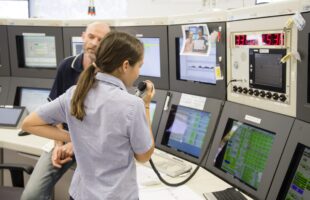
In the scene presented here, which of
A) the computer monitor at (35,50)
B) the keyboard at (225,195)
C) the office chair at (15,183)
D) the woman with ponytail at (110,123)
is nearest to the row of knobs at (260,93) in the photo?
the keyboard at (225,195)

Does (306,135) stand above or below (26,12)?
below

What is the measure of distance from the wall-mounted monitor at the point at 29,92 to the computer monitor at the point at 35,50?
0.15 ft

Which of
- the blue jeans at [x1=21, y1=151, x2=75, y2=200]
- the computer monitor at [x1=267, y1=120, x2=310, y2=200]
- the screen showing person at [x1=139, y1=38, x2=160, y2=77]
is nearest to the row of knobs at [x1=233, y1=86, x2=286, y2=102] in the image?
the computer monitor at [x1=267, y1=120, x2=310, y2=200]

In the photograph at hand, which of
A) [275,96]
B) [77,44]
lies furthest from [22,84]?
[275,96]

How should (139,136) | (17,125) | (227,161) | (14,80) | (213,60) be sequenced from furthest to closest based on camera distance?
(14,80) < (17,125) < (213,60) < (227,161) < (139,136)

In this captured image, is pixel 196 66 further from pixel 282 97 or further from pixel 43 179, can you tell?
pixel 43 179

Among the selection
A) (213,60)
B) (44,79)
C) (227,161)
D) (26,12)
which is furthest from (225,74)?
(26,12)

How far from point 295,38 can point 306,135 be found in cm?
33

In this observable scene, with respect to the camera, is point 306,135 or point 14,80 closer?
point 306,135

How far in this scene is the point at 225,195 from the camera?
4.68 ft

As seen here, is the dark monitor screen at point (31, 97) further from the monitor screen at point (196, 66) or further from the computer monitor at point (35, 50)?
the monitor screen at point (196, 66)

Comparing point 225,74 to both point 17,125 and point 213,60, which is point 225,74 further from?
point 17,125

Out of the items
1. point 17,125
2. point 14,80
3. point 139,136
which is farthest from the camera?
point 14,80

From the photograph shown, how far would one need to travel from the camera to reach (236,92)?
1649 mm
